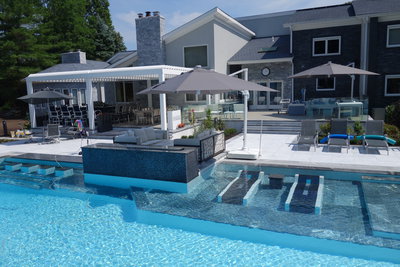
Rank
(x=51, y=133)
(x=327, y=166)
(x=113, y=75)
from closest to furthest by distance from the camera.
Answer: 1. (x=327, y=166)
2. (x=51, y=133)
3. (x=113, y=75)

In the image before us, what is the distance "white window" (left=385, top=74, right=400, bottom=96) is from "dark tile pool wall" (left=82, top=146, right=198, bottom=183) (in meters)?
15.9

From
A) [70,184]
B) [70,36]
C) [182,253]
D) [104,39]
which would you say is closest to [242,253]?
[182,253]

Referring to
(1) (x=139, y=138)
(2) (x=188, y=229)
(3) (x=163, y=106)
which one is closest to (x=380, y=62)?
(3) (x=163, y=106)

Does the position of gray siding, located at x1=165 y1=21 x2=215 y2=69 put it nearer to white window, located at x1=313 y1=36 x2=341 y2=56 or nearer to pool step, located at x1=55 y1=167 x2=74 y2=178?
white window, located at x1=313 y1=36 x2=341 y2=56

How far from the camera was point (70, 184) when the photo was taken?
9344mm

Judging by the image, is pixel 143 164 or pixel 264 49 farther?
pixel 264 49

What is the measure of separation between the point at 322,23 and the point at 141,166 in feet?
55.6

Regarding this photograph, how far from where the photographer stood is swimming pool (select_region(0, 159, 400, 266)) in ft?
17.7

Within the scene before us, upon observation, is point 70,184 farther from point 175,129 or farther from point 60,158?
point 175,129

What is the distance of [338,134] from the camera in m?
11.9

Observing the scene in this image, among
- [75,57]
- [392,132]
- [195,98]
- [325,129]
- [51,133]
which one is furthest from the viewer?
[75,57]

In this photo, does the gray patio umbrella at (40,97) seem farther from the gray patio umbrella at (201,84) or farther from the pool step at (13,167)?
the gray patio umbrella at (201,84)

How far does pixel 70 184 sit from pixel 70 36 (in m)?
33.4

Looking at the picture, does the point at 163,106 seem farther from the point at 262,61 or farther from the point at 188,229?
the point at 262,61
